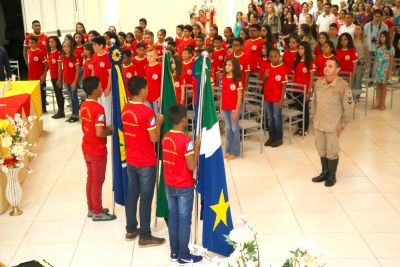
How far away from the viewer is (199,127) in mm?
4590

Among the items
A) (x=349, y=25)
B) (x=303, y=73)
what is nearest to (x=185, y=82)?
(x=303, y=73)

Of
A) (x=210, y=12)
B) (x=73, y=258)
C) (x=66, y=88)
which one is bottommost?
(x=73, y=258)

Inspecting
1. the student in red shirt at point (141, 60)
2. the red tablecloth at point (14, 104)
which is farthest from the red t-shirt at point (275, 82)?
the red tablecloth at point (14, 104)

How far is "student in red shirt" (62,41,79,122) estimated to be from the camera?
9.59 m

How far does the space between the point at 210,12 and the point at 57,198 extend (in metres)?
11.8

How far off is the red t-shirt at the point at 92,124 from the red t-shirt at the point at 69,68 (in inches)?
181

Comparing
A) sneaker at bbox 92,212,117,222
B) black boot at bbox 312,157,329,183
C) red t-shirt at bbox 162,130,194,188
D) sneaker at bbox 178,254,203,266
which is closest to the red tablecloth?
sneaker at bbox 92,212,117,222

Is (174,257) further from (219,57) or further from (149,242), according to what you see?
(219,57)

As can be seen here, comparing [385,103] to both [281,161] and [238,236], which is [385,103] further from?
[238,236]

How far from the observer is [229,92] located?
7234mm

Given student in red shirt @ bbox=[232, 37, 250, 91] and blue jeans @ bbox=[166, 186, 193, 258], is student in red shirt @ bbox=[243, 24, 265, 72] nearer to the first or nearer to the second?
student in red shirt @ bbox=[232, 37, 250, 91]

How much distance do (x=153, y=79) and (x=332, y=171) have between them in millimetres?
2943

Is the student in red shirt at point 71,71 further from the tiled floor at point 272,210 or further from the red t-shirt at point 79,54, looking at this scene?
the tiled floor at point 272,210

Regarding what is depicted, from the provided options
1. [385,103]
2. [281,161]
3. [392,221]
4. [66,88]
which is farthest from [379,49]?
[66,88]
